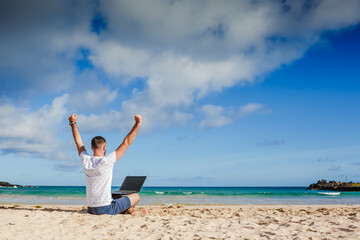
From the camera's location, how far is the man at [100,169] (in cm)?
506

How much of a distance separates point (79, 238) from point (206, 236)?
1899 millimetres

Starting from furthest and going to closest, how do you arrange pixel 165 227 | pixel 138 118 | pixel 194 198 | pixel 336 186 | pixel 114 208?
1. pixel 336 186
2. pixel 194 198
3. pixel 114 208
4. pixel 165 227
5. pixel 138 118

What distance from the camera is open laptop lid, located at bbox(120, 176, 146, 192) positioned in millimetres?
7066

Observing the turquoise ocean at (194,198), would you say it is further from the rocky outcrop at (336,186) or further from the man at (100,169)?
the rocky outcrop at (336,186)

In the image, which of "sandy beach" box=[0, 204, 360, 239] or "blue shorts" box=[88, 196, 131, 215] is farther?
"blue shorts" box=[88, 196, 131, 215]

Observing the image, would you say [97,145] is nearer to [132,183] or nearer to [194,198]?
[132,183]

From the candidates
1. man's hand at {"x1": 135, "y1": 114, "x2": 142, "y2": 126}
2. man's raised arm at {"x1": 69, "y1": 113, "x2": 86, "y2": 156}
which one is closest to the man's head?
man's raised arm at {"x1": 69, "y1": 113, "x2": 86, "y2": 156}

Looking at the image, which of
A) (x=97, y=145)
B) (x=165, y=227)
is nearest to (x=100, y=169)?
(x=97, y=145)

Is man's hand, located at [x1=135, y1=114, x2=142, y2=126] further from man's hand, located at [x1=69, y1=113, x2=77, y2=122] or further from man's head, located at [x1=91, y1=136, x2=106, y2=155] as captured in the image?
man's hand, located at [x1=69, y1=113, x2=77, y2=122]

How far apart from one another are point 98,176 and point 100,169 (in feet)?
0.64

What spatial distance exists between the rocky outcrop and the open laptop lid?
5489 centimetres

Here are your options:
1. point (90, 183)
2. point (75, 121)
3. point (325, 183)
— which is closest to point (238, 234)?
point (90, 183)

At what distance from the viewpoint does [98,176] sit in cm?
525

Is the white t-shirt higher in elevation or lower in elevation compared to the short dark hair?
lower
